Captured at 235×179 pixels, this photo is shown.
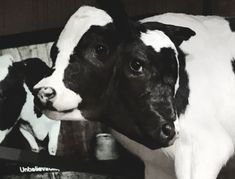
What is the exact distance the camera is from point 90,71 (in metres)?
0.67

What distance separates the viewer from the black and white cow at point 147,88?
67 cm

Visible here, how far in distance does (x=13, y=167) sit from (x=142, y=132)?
1.27 feet

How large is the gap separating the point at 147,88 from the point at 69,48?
0.10 m

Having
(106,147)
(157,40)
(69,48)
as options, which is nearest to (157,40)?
(157,40)

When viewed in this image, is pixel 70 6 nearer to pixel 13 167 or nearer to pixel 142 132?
→ pixel 13 167

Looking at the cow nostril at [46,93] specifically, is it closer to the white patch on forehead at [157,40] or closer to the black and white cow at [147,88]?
the black and white cow at [147,88]

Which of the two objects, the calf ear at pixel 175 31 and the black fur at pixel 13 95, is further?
the black fur at pixel 13 95

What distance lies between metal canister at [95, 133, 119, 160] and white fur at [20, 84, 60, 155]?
0.07 metres

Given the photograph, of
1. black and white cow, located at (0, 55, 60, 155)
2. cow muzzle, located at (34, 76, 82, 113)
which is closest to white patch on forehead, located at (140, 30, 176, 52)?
cow muzzle, located at (34, 76, 82, 113)

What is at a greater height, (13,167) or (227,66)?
(227,66)

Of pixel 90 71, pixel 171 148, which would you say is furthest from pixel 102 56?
pixel 171 148

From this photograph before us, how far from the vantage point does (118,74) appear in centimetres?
69

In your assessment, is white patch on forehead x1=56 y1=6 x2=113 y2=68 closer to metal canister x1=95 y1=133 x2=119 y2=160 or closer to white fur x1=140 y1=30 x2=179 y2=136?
white fur x1=140 y1=30 x2=179 y2=136

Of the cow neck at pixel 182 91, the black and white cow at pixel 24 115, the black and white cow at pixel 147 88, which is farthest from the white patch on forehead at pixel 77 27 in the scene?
the black and white cow at pixel 24 115
